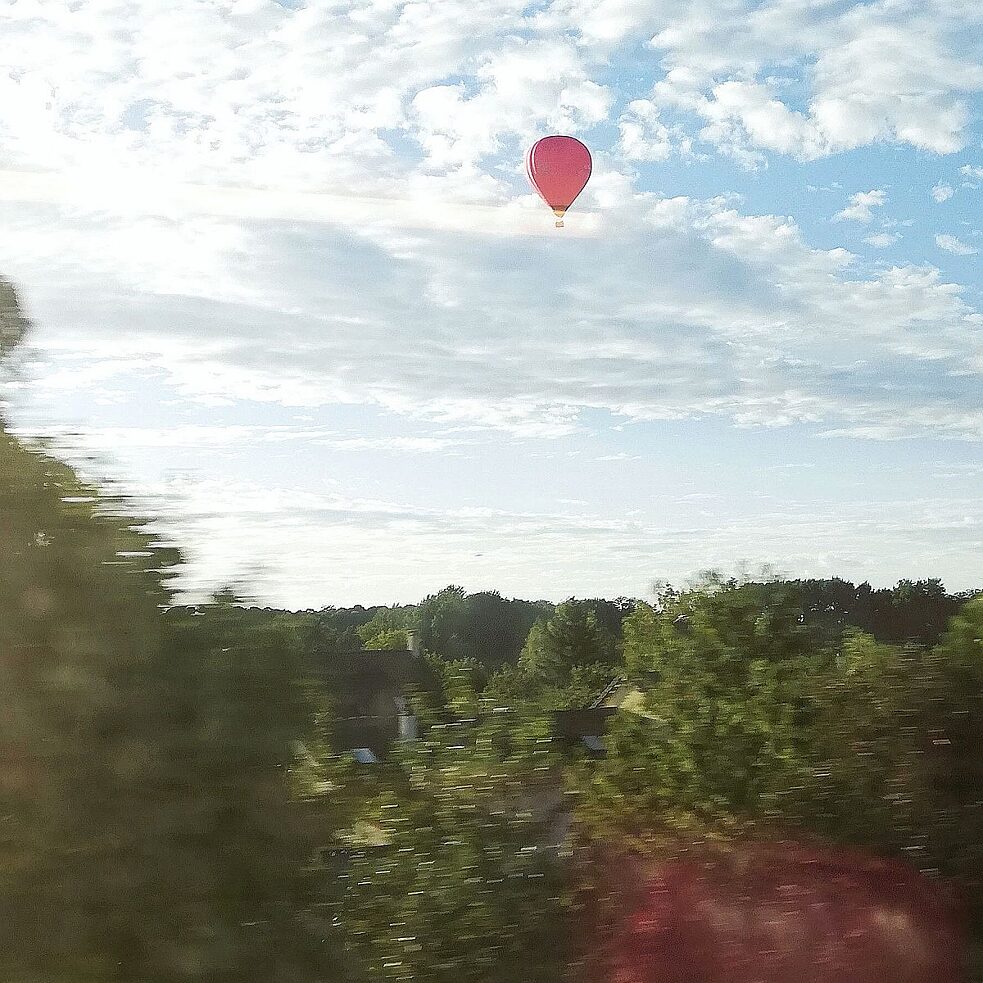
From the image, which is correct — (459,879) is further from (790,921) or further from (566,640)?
(566,640)

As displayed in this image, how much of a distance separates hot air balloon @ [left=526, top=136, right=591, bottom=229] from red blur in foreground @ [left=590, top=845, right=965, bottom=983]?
215 inches

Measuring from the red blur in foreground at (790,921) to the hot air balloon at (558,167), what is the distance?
546 cm

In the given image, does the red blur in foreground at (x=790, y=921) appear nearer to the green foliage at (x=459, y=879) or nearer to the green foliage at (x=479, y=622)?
the green foliage at (x=459, y=879)

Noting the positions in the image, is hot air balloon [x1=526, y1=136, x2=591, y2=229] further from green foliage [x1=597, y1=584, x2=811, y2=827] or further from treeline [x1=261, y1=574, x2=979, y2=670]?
green foliage [x1=597, y1=584, x2=811, y2=827]

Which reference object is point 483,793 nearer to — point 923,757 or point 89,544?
point 89,544

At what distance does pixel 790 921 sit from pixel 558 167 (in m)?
6.19

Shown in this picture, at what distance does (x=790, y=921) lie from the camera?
7.96 m

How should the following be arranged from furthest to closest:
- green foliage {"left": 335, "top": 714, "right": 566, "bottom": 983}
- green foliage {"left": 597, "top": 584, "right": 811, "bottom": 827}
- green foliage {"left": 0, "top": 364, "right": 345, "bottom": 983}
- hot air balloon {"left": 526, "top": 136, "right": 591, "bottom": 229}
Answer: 1. green foliage {"left": 597, "top": 584, "right": 811, "bottom": 827}
2. hot air balloon {"left": 526, "top": 136, "right": 591, "bottom": 229}
3. green foliage {"left": 335, "top": 714, "right": 566, "bottom": 983}
4. green foliage {"left": 0, "top": 364, "right": 345, "bottom": 983}

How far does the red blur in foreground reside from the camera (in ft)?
22.6

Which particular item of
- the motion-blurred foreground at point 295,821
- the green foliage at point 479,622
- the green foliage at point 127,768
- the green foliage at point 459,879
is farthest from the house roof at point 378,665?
the green foliage at point 479,622

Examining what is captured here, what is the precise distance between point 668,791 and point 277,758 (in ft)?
29.3

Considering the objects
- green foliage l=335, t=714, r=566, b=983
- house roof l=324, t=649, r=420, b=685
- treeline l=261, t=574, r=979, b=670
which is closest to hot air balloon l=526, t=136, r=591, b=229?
treeline l=261, t=574, r=979, b=670

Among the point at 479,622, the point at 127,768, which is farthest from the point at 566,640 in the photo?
the point at 127,768

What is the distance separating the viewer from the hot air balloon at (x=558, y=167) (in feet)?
34.0
